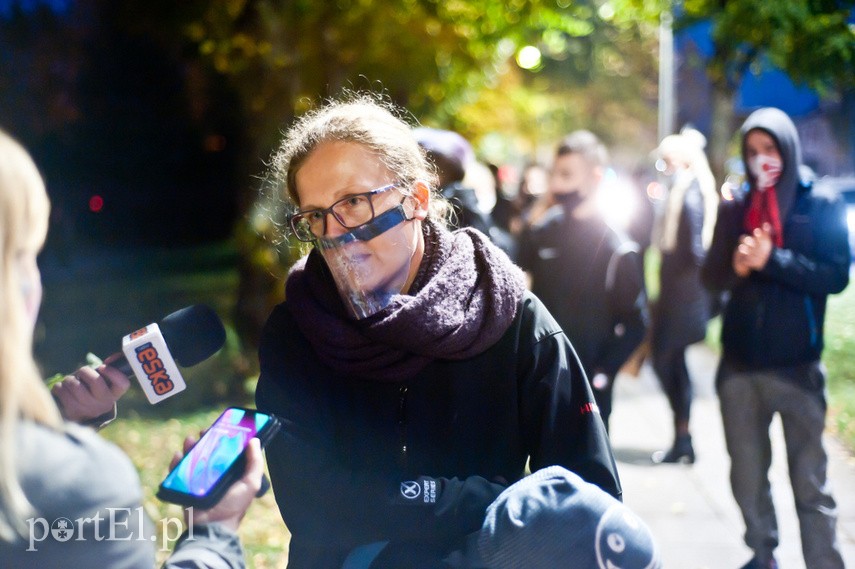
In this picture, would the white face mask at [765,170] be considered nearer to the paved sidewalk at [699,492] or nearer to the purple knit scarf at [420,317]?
the paved sidewalk at [699,492]

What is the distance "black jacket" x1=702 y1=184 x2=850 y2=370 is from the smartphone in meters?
2.76

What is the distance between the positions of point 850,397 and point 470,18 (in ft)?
18.8

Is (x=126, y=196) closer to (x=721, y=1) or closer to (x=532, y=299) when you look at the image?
(x=721, y=1)

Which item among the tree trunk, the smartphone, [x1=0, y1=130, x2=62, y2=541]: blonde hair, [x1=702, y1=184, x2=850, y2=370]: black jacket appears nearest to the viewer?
[x1=0, y1=130, x2=62, y2=541]: blonde hair

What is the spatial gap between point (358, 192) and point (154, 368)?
1.97ft

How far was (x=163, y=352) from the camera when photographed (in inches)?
77.9

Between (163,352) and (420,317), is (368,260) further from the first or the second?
(163,352)

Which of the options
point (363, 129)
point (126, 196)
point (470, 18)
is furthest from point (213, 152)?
point (363, 129)

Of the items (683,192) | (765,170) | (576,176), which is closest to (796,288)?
(765,170)

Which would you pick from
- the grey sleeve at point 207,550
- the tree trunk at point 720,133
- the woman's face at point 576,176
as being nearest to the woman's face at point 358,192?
the grey sleeve at point 207,550

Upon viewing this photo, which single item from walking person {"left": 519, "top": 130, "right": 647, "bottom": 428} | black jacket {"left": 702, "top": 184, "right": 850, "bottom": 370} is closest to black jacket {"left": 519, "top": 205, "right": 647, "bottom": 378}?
walking person {"left": 519, "top": 130, "right": 647, "bottom": 428}

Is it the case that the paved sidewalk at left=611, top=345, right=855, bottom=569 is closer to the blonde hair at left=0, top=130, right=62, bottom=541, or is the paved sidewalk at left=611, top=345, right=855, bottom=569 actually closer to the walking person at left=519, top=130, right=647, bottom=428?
the walking person at left=519, top=130, right=647, bottom=428

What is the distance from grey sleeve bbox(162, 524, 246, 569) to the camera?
1.65m

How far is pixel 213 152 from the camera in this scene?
2897cm
